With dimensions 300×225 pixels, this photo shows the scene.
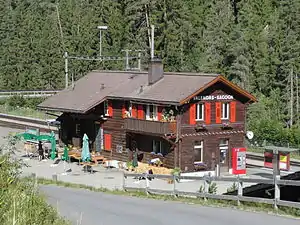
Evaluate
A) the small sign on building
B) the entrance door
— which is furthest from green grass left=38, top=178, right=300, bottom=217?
the small sign on building

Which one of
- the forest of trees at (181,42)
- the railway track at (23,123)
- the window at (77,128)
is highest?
the forest of trees at (181,42)

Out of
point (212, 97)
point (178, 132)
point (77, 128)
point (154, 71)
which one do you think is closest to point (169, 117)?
point (178, 132)

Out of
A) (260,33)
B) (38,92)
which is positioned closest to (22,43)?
(38,92)

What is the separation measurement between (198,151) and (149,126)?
2.88m

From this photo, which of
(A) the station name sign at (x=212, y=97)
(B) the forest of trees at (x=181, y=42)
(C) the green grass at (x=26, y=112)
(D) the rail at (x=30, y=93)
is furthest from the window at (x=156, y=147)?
(D) the rail at (x=30, y=93)

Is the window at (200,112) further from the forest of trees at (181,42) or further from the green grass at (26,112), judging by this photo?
the forest of trees at (181,42)

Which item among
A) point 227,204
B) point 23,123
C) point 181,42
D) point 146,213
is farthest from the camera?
point 181,42

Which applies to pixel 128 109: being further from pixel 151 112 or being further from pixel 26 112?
pixel 26 112

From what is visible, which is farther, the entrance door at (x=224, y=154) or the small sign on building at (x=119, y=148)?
the small sign on building at (x=119, y=148)

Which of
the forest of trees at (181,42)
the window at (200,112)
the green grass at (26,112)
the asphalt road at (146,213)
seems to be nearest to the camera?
the asphalt road at (146,213)

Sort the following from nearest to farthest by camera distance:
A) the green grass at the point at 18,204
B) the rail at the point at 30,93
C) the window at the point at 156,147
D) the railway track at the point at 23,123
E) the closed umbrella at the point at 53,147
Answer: the green grass at the point at 18,204 < the window at the point at 156,147 < the closed umbrella at the point at 53,147 < the railway track at the point at 23,123 < the rail at the point at 30,93

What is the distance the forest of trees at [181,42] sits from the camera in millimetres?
67969

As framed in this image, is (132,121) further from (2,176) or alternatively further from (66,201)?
(2,176)

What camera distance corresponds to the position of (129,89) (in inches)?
1420
